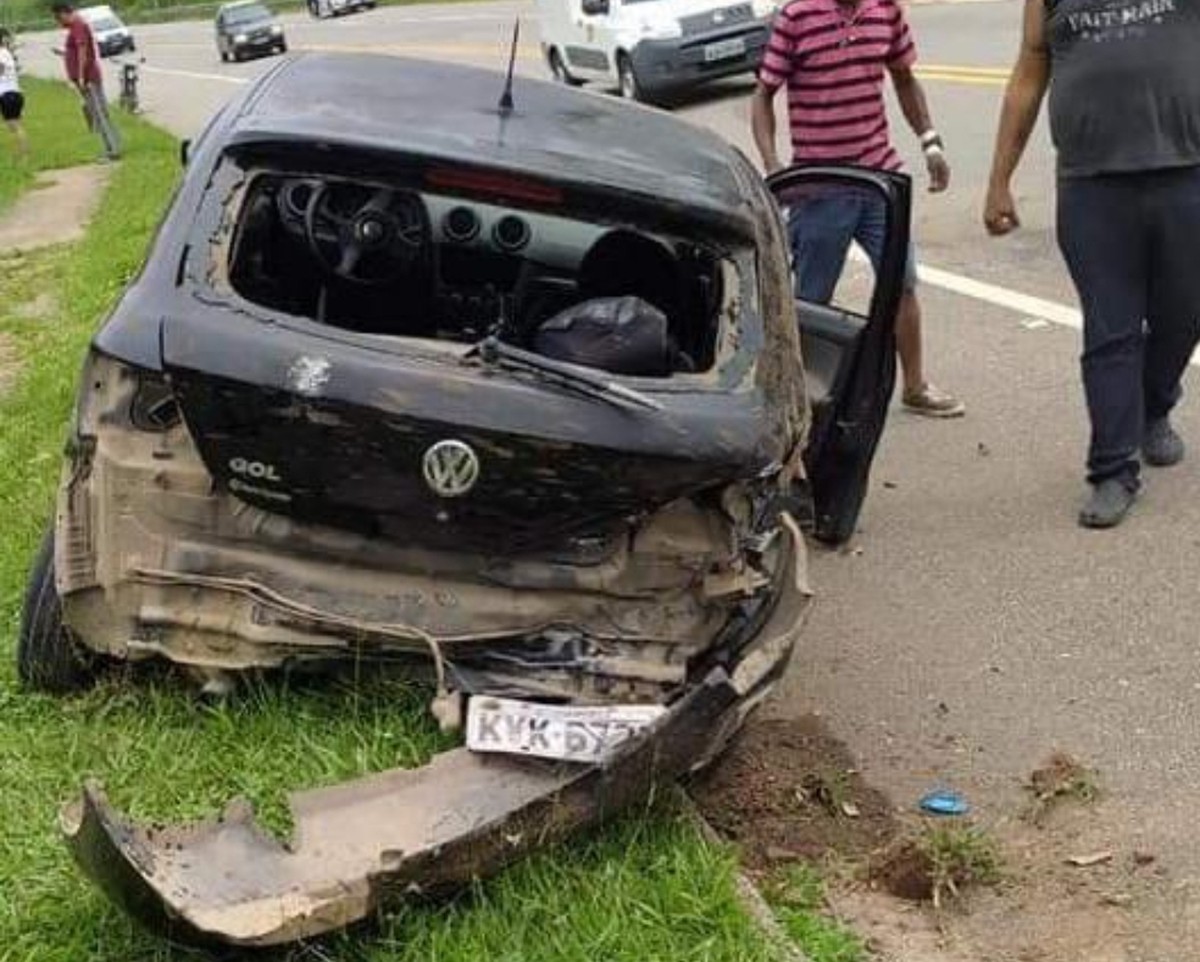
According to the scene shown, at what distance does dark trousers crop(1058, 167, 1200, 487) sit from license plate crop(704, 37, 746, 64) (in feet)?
46.0

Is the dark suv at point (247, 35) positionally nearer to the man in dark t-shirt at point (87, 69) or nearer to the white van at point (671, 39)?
the man in dark t-shirt at point (87, 69)

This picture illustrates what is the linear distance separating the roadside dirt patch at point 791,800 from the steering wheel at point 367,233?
1.40 metres

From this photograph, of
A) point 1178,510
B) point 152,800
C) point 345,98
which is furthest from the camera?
point 1178,510

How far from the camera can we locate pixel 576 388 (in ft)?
11.8

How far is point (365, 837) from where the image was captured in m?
3.53

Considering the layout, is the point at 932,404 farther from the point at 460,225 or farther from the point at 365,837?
the point at 365,837

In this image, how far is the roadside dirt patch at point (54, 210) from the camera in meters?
14.7

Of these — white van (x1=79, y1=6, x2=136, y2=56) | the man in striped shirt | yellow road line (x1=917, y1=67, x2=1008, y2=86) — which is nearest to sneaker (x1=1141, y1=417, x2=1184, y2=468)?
the man in striped shirt

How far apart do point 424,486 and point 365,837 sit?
675 mm

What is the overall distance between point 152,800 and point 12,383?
5.26m

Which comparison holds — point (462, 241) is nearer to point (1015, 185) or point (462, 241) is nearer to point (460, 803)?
point (460, 803)

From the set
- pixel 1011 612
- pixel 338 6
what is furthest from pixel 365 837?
pixel 338 6

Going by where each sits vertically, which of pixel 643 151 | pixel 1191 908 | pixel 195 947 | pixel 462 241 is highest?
pixel 643 151

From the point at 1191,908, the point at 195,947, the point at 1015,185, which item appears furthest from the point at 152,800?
the point at 1015,185
